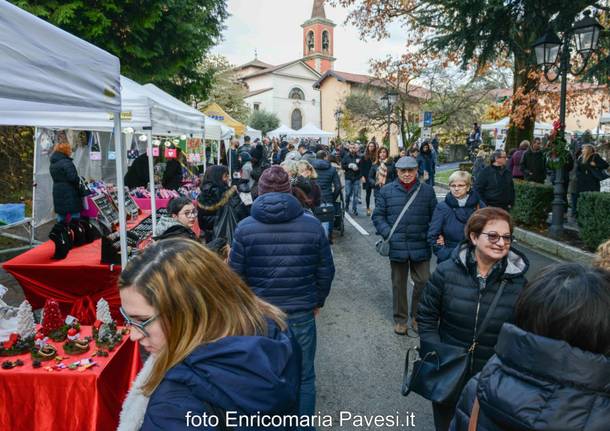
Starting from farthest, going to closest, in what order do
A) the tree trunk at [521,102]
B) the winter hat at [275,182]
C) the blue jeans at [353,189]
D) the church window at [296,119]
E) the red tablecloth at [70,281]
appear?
the church window at [296,119]
the blue jeans at [353,189]
the tree trunk at [521,102]
the red tablecloth at [70,281]
the winter hat at [275,182]

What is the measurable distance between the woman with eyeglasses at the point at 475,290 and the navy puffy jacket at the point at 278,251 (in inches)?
34.1

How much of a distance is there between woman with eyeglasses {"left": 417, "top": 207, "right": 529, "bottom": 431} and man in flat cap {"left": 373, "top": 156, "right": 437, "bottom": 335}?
2.12 metres

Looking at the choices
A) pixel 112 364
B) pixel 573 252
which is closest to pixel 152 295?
pixel 112 364

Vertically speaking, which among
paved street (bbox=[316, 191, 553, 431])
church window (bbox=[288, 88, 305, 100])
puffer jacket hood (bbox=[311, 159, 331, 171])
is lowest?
paved street (bbox=[316, 191, 553, 431])

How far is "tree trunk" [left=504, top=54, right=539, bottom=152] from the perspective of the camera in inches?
462

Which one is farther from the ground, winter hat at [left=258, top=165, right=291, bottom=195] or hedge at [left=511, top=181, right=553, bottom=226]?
winter hat at [left=258, top=165, right=291, bottom=195]

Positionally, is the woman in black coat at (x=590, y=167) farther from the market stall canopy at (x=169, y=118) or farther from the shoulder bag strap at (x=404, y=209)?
the market stall canopy at (x=169, y=118)

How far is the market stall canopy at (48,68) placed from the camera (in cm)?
242

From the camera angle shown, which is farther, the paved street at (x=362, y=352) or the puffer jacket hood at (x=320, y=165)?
the puffer jacket hood at (x=320, y=165)

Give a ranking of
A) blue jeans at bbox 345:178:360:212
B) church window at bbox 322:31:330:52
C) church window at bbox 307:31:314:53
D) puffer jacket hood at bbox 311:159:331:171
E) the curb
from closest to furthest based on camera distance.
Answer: the curb < puffer jacket hood at bbox 311:159:331:171 < blue jeans at bbox 345:178:360:212 < church window at bbox 322:31:330:52 < church window at bbox 307:31:314:53

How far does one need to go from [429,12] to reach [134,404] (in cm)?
1322

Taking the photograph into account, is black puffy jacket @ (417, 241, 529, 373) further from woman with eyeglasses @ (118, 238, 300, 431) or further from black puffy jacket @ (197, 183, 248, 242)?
black puffy jacket @ (197, 183, 248, 242)

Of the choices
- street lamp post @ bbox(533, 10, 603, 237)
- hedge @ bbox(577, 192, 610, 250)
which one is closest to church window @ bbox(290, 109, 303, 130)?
street lamp post @ bbox(533, 10, 603, 237)

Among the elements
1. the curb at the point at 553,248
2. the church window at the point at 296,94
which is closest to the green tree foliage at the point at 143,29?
the curb at the point at 553,248
